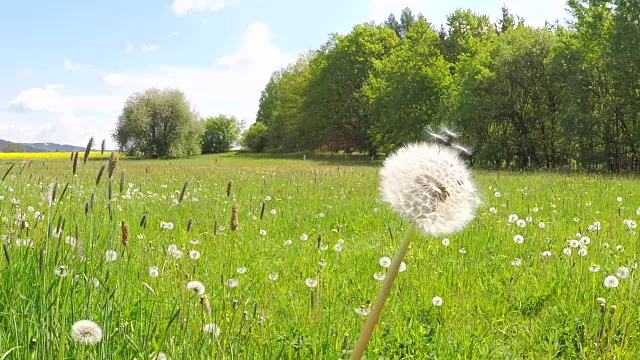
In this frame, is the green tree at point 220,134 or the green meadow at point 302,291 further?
the green tree at point 220,134

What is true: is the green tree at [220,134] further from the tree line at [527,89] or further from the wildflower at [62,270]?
the wildflower at [62,270]

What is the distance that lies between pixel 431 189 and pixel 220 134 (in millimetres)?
95850

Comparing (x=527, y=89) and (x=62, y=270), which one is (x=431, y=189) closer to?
(x=62, y=270)

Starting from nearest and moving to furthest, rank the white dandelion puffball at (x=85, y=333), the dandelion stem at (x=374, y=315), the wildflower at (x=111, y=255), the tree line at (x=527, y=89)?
the dandelion stem at (x=374, y=315), the white dandelion puffball at (x=85, y=333), the wildflower at (x=111, y=255), the tree line at (x=527, y=89)

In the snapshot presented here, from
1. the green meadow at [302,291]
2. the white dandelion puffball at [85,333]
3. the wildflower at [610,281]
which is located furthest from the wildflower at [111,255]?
the wildflower at [610,281]

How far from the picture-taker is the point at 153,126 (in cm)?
6384

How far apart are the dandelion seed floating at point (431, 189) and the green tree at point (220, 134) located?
302 feet

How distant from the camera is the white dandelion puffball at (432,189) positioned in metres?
1.49

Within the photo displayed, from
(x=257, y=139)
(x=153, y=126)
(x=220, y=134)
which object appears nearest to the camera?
(x=153, y=126)

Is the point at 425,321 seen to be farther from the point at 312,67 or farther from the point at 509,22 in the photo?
the point at 312,67

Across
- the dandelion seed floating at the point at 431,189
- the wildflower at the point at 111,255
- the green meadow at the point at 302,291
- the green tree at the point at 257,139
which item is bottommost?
the green meadow at the point at 302,291

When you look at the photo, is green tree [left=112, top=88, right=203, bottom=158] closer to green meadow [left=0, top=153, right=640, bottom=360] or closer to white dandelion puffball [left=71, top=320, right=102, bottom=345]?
green meadow [left=0, top=153, right=640, bottom=360]

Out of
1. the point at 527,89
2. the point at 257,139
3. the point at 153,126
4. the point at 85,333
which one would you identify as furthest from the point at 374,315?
the point at 257,139

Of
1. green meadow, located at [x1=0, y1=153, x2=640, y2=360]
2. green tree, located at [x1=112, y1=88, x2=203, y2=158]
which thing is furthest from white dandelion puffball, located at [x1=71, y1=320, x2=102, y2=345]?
green tree, located at [x1=112, y1=88, x2=203, y2=158]
